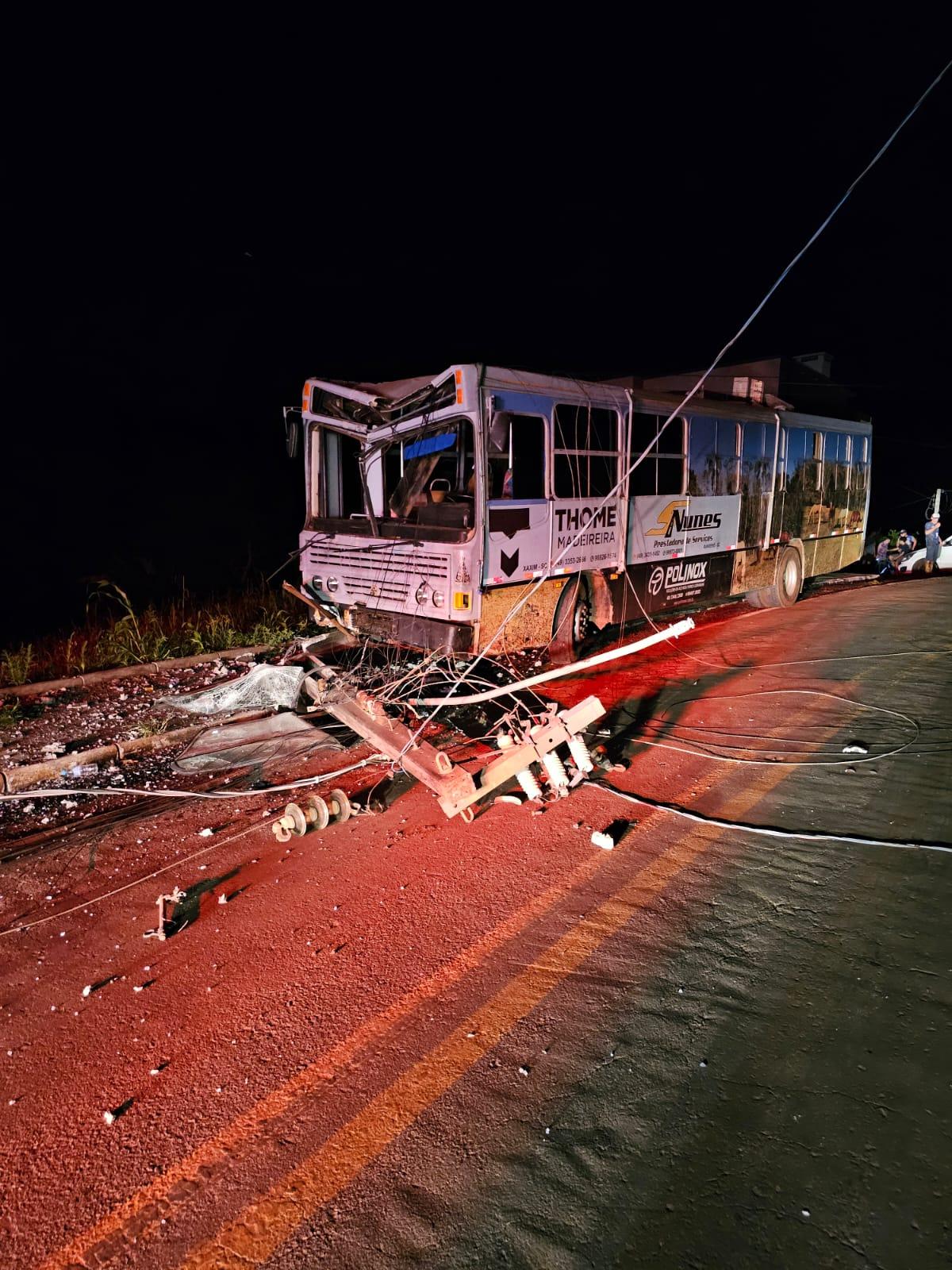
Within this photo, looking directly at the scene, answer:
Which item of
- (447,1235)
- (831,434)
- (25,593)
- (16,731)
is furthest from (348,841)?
(831,434)

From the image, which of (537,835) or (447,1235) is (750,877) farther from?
(447,1235)

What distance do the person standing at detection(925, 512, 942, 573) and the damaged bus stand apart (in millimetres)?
9689

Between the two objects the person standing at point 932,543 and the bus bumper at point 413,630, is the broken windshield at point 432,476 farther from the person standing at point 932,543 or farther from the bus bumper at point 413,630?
the person standing at point 932,543

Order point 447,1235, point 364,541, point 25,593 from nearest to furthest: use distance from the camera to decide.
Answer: point 447,1235, point 364,541, point 25,593

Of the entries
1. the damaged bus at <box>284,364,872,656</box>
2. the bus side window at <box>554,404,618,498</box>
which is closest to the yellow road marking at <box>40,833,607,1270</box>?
the damaged bus at <box>284,364,872,656</box>

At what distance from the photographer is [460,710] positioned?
22.9 feet

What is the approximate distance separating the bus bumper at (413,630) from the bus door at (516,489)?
0.56 metres

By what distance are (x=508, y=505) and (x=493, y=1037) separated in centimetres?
508

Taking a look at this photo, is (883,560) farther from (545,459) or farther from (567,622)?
(545,459)

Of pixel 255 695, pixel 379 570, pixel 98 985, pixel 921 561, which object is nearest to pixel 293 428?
pixel 379 570

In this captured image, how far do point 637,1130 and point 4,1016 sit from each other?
8.41 ft

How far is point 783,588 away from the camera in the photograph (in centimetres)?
1255

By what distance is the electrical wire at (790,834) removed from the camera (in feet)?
13.8

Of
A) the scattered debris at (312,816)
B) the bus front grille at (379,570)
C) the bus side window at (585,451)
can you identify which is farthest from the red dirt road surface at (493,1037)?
the bus side window at (585,451)
